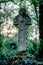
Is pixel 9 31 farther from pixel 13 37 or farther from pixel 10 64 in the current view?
pixel 10 64

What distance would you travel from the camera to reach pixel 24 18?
27.8 feet

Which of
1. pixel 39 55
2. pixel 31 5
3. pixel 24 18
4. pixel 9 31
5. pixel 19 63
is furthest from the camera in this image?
pixel 9 31

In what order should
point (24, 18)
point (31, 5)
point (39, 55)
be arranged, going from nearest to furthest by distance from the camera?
point (24, 18)
point (39, 55)
point (31, 5)

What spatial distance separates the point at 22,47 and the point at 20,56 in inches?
18.9

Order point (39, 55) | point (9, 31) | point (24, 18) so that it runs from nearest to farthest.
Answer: point (24, 18) → point (39, 55) → point (9, 31)

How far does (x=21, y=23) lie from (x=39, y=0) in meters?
1.55

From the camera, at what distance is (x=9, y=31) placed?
36.7 feet

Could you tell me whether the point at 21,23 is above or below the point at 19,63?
above

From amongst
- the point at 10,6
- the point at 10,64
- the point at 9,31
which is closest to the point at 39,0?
the point at 10,6

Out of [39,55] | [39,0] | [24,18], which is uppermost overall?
[39,0]

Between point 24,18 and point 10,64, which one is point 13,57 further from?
point 24,18

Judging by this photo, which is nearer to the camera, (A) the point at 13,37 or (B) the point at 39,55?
(B) the point at 39,55

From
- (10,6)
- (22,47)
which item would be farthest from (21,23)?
(10,6)

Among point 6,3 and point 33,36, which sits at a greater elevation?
point 6,3
